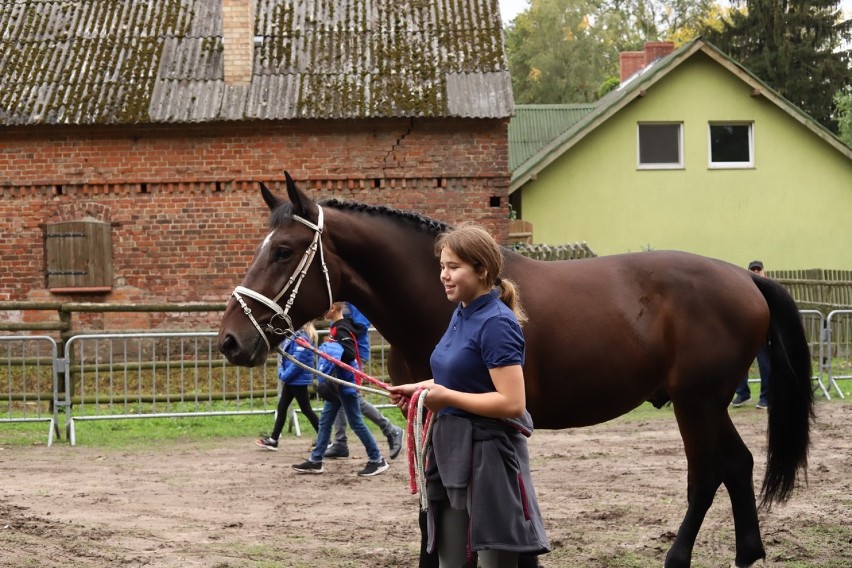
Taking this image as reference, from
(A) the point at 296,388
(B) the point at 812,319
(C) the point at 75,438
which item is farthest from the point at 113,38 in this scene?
(B) the point at 812,319

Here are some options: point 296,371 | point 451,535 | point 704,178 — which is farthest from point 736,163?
point 451,535

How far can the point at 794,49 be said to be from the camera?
131 ft

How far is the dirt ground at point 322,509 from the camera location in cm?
646

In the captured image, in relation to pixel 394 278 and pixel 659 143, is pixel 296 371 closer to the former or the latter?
pixel 394 278

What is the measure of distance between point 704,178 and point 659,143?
142cm

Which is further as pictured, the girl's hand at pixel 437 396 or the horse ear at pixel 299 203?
the horse ear at pixel 299 203

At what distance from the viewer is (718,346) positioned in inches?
243

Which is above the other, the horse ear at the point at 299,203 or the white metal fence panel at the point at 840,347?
the horse ear at the point at 299,203

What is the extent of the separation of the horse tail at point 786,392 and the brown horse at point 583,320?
0.5 inches

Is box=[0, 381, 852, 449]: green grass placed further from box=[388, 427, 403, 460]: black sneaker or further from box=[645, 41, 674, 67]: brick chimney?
box=[645, 41, 674, 67]: brick chimney

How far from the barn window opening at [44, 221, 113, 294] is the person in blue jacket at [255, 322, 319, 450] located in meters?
7.76

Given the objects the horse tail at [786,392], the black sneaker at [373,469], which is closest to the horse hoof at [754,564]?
the horse tail at [786,392]

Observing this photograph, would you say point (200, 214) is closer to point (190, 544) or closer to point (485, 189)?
point (485, 189)

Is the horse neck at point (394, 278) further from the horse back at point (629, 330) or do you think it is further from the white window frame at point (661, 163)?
the white window frame at point (661, 163)
